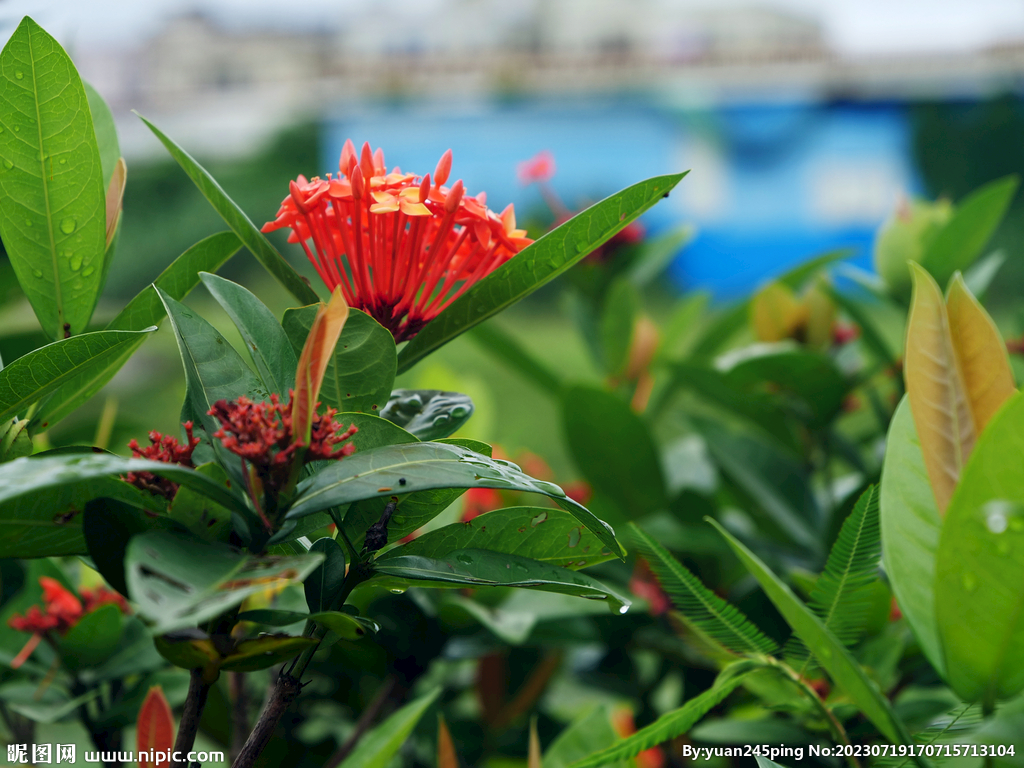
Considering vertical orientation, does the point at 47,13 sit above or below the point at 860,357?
above

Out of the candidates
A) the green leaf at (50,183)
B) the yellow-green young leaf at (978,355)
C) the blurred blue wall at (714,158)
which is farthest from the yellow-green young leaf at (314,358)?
the blurred blue wall at (714,158)

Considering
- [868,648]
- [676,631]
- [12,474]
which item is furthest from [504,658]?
[12,474]

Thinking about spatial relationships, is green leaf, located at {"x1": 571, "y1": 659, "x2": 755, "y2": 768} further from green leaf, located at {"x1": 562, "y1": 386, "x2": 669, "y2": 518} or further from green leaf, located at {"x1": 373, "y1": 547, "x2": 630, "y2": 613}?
green leaf, located at {"x1": 562, "y1": 386, "x2": 669, "y2": 518}

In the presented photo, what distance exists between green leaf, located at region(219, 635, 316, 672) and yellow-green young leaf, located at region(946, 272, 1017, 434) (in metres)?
0.37

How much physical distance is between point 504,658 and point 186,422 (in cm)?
79

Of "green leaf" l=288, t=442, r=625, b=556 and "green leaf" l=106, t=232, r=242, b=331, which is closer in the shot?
"green leaf" l=288, t=442, r=625, b=556

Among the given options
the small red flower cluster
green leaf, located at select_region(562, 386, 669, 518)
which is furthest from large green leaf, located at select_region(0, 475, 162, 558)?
green leaf, located at select_region(562, 386, 669, 518)

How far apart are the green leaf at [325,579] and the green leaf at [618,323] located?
73 centimetres

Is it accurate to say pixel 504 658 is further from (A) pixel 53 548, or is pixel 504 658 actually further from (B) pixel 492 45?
(B) pixel 492 45

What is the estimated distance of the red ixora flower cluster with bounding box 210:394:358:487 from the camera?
1.09ft

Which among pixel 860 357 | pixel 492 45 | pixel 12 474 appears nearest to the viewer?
pixel 12 474

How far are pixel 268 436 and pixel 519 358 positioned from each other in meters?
0.82

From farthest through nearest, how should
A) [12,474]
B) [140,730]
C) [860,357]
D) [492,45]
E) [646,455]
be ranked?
[492,45] < [860,357] < [646,455] < [140,730] < [12,474]

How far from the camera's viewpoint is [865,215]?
734 centimetres
